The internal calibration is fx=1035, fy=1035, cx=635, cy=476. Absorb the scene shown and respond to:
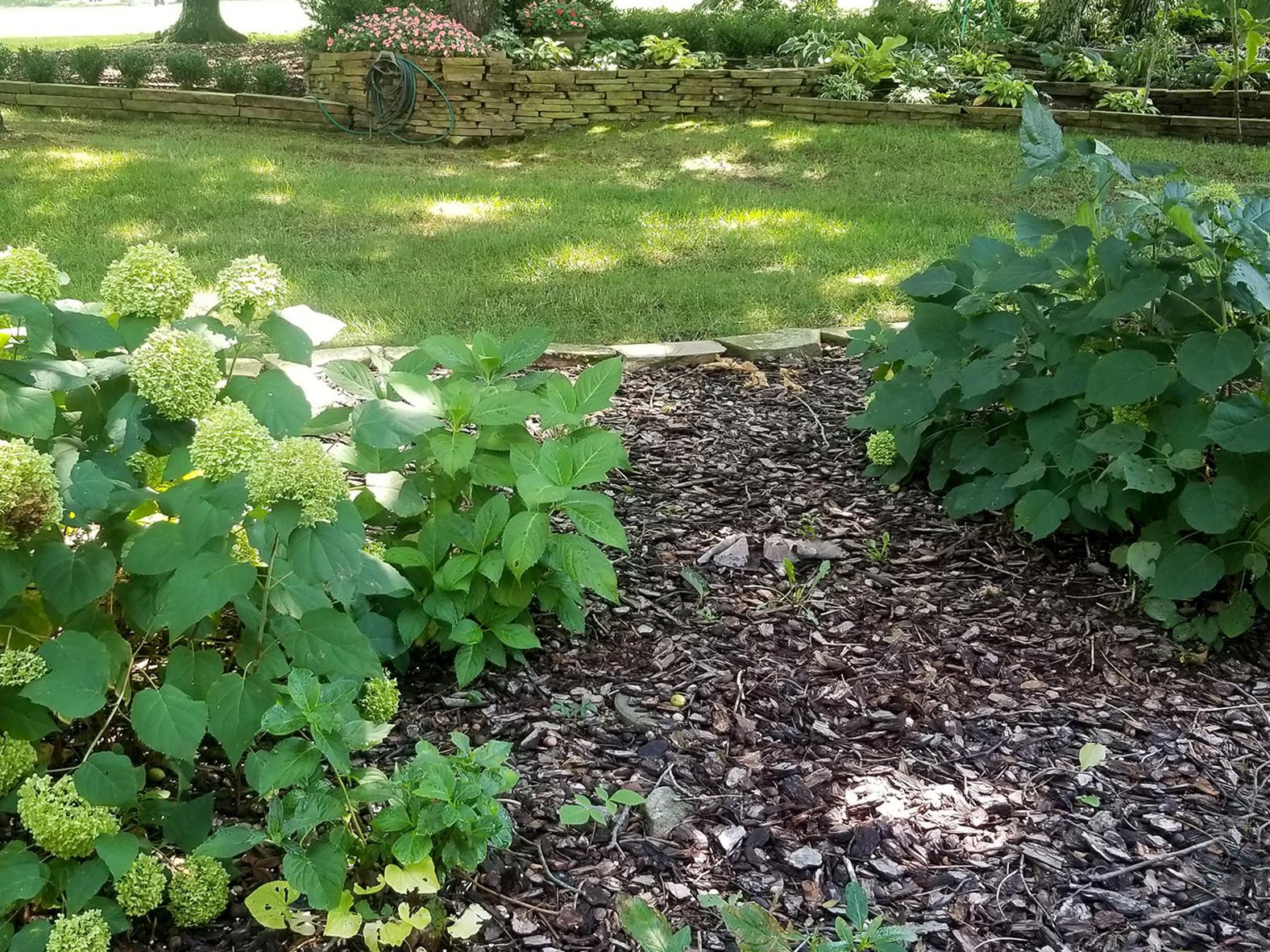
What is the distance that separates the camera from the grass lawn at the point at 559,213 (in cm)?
445

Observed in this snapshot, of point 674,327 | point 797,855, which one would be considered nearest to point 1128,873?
point 797,855

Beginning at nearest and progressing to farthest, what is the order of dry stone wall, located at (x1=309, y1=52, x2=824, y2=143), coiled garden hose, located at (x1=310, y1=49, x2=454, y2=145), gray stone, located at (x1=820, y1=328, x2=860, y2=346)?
gray stone, located at (x1=820, y1=328, x2=860, y2=346) → coiled garden hose, located at (x1=310, y1=49, x2=454, y2=145) → dry stone wall, located at (x1=309, y1=52, x2=824, y2=143)

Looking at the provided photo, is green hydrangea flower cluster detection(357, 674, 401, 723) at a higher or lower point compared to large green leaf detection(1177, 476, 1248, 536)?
lower

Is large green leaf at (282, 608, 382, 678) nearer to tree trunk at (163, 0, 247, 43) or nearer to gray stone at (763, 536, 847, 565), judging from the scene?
gray stone at (763, 536, 847, 565)

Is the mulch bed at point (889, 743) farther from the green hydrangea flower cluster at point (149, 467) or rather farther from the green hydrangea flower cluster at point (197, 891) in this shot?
the green hydrangea flower cluster at point (149, 467)

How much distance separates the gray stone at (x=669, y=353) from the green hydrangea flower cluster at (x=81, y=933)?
8.73ft

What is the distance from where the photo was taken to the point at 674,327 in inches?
164

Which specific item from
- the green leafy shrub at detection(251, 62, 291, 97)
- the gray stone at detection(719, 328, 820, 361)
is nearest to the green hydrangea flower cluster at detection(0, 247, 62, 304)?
the gray stone at detection(719, 328, 820, 361)

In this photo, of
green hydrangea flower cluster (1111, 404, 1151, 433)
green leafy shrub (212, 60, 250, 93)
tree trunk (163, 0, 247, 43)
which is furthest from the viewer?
tree trunk (163, 0, 247, 43)

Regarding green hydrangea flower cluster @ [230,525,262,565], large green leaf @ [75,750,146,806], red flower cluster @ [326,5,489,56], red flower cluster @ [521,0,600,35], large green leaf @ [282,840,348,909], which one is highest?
red flower cluster @ [521,0,600,35]

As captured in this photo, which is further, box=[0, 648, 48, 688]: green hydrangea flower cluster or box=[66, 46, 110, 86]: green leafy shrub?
box=[66, 46, 110, 86]: green leafy shrub

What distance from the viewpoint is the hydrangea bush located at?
4.65 ft

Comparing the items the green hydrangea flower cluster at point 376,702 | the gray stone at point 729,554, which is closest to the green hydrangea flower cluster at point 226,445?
the green hydrangea flower cluster at point 376,702

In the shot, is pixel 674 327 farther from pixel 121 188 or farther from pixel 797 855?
pixel 121 188
